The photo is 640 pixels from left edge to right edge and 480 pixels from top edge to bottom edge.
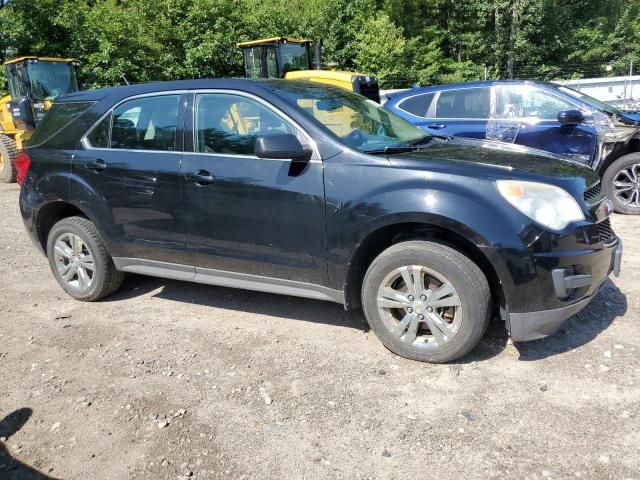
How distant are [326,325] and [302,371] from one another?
70 centimetres

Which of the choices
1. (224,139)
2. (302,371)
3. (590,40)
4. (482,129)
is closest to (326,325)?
(302,371)

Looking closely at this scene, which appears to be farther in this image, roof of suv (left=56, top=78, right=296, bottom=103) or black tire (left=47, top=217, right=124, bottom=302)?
black tire (left=47, top=217, right=124, bottom=302)

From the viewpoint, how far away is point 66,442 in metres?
2.94

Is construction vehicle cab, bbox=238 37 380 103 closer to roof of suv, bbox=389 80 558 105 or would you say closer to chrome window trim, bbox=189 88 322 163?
roof of suv, bbox=389 80 558 105

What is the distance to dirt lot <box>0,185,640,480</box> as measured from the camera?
8.78ft

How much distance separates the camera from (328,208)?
3.55 meters

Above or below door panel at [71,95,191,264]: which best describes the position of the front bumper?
below

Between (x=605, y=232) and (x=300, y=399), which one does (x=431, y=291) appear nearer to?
(x=300, y=399)

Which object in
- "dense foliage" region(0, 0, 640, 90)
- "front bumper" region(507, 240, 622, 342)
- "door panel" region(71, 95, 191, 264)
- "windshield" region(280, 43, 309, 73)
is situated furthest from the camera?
"dense foliage" region(0, 0, 640, 90)

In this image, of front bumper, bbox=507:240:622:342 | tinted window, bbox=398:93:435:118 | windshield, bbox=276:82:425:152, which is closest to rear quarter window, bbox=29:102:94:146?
windshield, bbox=276:82:425:152

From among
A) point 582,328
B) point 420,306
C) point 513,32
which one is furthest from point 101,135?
point 513,32

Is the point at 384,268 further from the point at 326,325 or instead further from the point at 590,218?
the point at 590,218

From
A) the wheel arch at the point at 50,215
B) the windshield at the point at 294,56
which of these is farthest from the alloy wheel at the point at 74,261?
the windshield at the point at 294,56

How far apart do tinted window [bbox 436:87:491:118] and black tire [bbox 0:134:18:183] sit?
1010 centimetres
